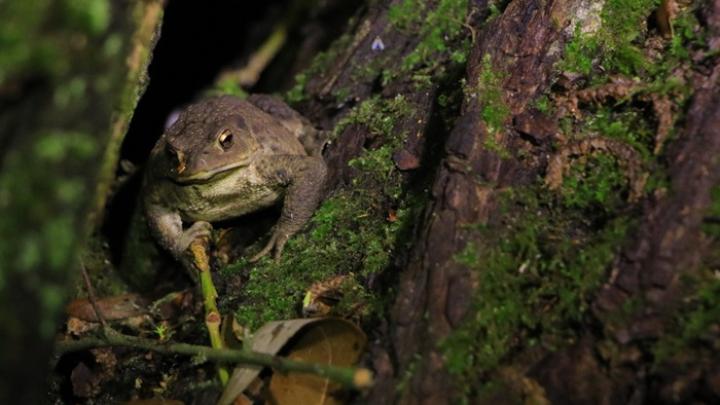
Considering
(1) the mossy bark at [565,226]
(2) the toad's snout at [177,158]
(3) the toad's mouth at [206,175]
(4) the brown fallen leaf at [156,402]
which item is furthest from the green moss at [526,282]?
(2) the toad's snout at [177,158]

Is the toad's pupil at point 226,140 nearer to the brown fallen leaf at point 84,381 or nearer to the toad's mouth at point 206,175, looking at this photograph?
the toad's mouth at point 206,175

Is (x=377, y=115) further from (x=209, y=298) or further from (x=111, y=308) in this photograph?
(x=111, y=308)

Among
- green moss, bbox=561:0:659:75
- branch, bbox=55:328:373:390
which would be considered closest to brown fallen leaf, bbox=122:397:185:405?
branch, bbox=55:328:373:390

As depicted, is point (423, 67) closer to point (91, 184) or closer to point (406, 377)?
point (406, 377)

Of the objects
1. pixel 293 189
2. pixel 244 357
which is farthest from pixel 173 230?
pixel 244 357

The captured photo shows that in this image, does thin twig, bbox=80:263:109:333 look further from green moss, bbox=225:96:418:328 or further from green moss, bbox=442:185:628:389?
green moss, bbox=442:185:628:389

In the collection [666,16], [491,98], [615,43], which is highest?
[666,16]
